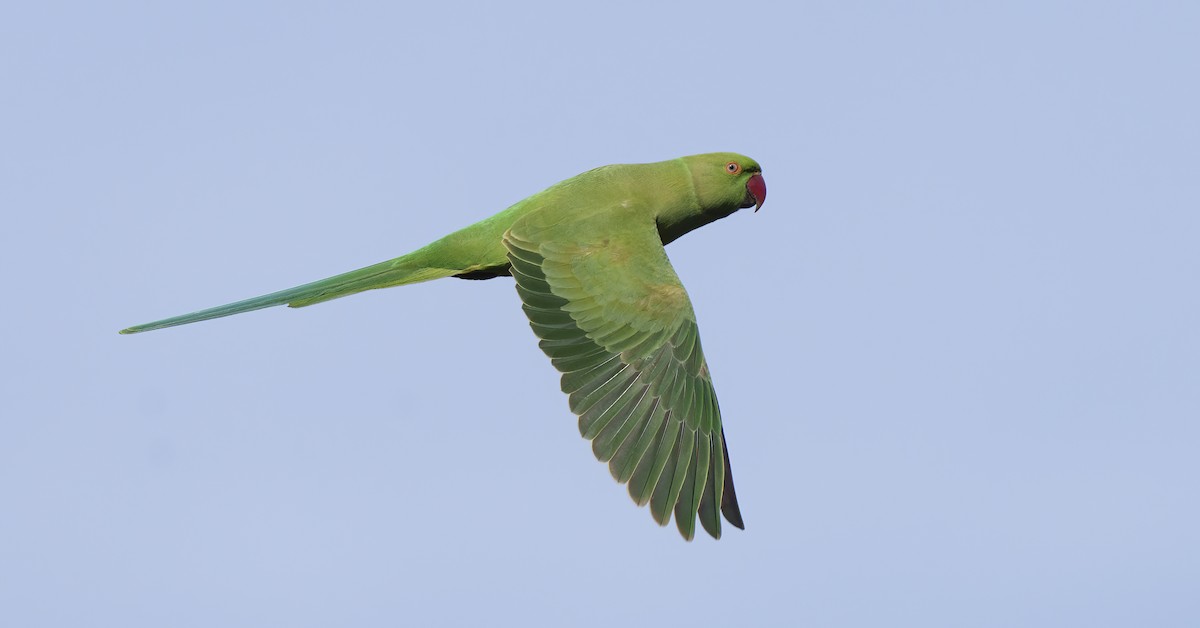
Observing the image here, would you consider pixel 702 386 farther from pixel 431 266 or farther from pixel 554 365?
pixel 431 266

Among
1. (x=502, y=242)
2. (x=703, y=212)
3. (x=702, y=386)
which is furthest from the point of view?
(x=703, y=212)

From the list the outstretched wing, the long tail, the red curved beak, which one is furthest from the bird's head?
the long tail

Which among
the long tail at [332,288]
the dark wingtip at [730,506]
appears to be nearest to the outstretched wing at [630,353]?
the dark wingtip at [730,506]

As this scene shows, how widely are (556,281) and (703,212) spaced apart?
6.05ft

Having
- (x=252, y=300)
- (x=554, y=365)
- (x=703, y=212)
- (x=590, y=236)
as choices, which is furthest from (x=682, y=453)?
(x=252, y=300)

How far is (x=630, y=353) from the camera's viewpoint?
29.2 feet

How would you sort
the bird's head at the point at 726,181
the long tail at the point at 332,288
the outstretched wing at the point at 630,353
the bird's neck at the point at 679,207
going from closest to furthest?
1. the outstretched wing at the point at 630,353
2. the long tail at the point at 332,288
3. the bird's neck at the point at 679,207
4. the bird's head at the point at 726,181

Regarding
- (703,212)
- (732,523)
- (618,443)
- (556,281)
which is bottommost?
(732,523)

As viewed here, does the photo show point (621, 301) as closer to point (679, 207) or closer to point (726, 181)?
point (679, 207)

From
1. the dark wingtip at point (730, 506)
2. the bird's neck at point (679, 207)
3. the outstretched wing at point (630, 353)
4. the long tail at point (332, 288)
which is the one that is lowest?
the dark wingtip at point (730, 506)

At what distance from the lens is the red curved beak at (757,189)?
10844 mm

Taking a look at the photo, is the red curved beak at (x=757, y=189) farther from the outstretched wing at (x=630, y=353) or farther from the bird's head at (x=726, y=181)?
the outstretched wing at (x=630, y=353)

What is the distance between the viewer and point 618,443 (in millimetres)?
8406

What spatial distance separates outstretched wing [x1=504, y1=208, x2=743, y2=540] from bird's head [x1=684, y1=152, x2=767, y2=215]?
0.98 meters
